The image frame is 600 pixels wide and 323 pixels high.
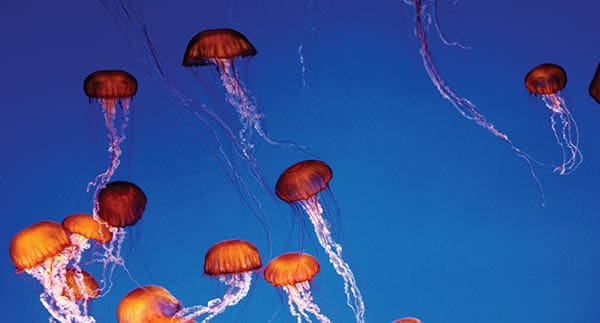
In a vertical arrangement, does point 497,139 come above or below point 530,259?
above

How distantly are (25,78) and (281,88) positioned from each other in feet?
6.94

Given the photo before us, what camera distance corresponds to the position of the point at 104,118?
6074 mm

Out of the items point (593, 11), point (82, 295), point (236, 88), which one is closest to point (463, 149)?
point (593, 11)

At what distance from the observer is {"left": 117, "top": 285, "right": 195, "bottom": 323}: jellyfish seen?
18.4 feet

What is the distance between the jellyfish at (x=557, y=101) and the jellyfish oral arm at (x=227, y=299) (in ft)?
9.23

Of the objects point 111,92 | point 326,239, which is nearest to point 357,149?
point 326,239

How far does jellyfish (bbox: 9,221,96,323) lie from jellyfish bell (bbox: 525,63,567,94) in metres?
3.93

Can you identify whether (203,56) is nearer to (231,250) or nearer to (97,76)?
(97,76)

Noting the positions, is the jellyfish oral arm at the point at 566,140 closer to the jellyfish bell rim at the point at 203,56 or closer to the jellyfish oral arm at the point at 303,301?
the jellyfish oral arm at the point at 303,301

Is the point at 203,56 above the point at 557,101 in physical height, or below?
below

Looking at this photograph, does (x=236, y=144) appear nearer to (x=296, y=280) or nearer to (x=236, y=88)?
(x=236, y=88)

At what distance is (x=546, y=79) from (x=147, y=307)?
3666 mm

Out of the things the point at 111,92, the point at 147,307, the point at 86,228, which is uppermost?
the point at 111,92

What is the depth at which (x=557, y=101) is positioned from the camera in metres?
6.37
